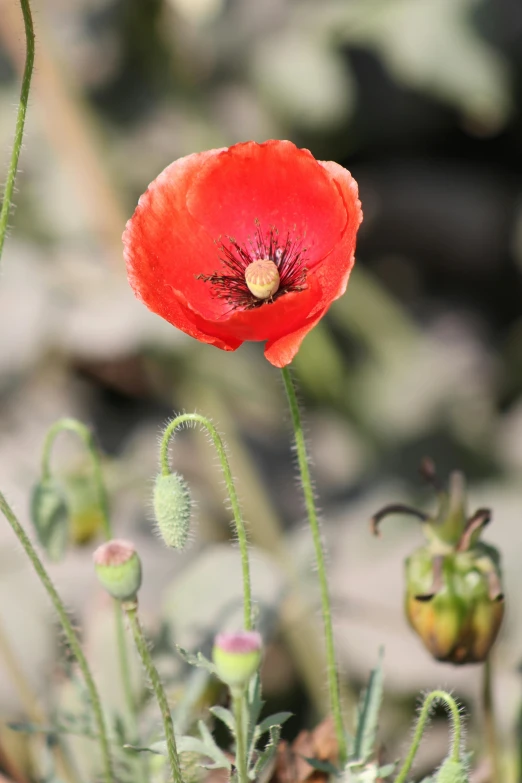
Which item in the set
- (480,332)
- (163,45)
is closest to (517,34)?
(480,332)

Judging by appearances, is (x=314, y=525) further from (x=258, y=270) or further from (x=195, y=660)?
(x=258, y=270)

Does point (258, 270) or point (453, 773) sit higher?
point (258, 270)

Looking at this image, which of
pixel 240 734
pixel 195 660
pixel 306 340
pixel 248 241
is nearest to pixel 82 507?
pixel 248 241

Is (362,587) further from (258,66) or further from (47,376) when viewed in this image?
(258,66)

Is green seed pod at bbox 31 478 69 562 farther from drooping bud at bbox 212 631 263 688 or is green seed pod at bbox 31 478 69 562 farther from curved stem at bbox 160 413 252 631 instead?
drooping bud at bbox 212 631 263 688

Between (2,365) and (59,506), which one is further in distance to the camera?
(2,365)
